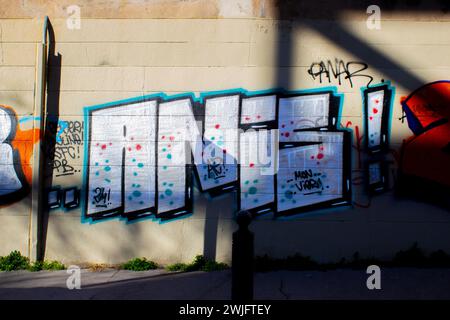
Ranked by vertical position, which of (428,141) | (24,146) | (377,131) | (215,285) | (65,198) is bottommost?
(215,285)

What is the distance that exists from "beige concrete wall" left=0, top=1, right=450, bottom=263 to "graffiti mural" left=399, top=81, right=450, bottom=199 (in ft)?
0.44

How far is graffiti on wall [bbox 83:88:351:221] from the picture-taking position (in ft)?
20.4

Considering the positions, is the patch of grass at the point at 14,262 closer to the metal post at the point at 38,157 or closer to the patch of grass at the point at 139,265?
the metal post at the point at 38,157

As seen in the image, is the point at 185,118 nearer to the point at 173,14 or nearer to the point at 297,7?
the point at 173,14

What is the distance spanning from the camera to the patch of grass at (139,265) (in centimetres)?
623

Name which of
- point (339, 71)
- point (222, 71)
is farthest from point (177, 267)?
point (339, 71)

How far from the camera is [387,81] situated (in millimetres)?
6203

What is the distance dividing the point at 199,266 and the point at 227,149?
1.41 m

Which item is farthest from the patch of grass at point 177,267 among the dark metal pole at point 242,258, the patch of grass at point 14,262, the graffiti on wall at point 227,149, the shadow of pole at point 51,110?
the dark metal pole at point 242,258

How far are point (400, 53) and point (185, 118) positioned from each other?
2.63 metres

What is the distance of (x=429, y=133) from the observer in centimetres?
618

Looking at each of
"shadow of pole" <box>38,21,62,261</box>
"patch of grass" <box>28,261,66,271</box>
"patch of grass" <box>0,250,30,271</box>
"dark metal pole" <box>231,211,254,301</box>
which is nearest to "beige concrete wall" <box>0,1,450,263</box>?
"shadow of pole" <box>38,21,62,261</box>

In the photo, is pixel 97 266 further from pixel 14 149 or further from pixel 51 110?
A: pixel 51 110

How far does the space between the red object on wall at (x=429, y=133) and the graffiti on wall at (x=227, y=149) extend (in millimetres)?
768
